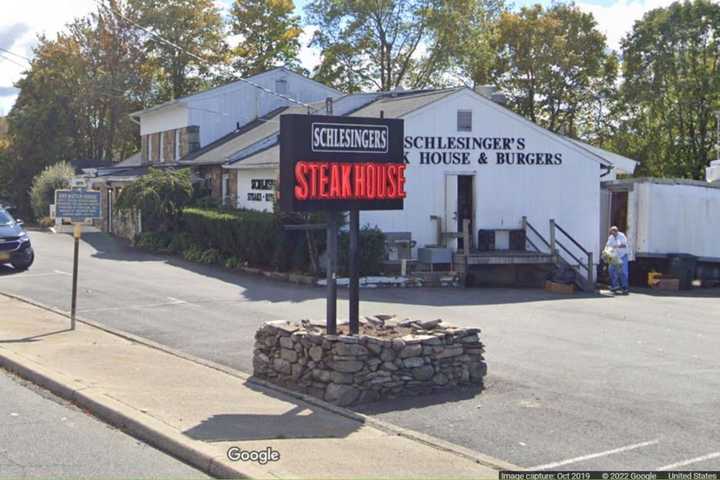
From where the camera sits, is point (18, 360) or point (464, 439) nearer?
point (464, 439)

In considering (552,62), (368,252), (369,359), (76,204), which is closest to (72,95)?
(552,62)

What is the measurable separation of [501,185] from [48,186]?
26751 mm

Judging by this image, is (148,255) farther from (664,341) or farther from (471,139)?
(664,341)

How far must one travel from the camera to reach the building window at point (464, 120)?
2547 centimetres

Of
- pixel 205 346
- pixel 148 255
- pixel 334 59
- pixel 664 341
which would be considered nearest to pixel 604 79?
pixel 334 59

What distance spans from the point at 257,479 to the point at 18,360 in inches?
220

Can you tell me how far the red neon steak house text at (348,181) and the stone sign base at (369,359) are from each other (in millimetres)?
1563

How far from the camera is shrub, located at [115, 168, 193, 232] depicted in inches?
1150

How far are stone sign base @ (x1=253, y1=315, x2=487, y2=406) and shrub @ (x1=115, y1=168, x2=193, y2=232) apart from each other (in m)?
19.2

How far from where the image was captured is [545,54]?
5034 centimetres

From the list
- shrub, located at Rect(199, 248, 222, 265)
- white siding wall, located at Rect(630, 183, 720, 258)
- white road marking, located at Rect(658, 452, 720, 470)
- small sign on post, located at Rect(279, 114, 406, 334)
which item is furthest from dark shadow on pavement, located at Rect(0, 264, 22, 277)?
white road marking, located at Rect(658, 452, 720, 470)

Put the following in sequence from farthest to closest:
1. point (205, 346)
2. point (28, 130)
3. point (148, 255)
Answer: point (28, 130)
point (148, 255)
point (205, 346)

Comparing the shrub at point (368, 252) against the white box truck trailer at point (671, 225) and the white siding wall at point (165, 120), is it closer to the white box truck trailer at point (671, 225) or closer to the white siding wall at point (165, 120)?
the white box truck trailer at point (671, 225)

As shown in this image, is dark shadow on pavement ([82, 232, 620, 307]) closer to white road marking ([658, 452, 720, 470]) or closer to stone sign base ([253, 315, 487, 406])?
stone sign base ([253, 315, 487, 406])
